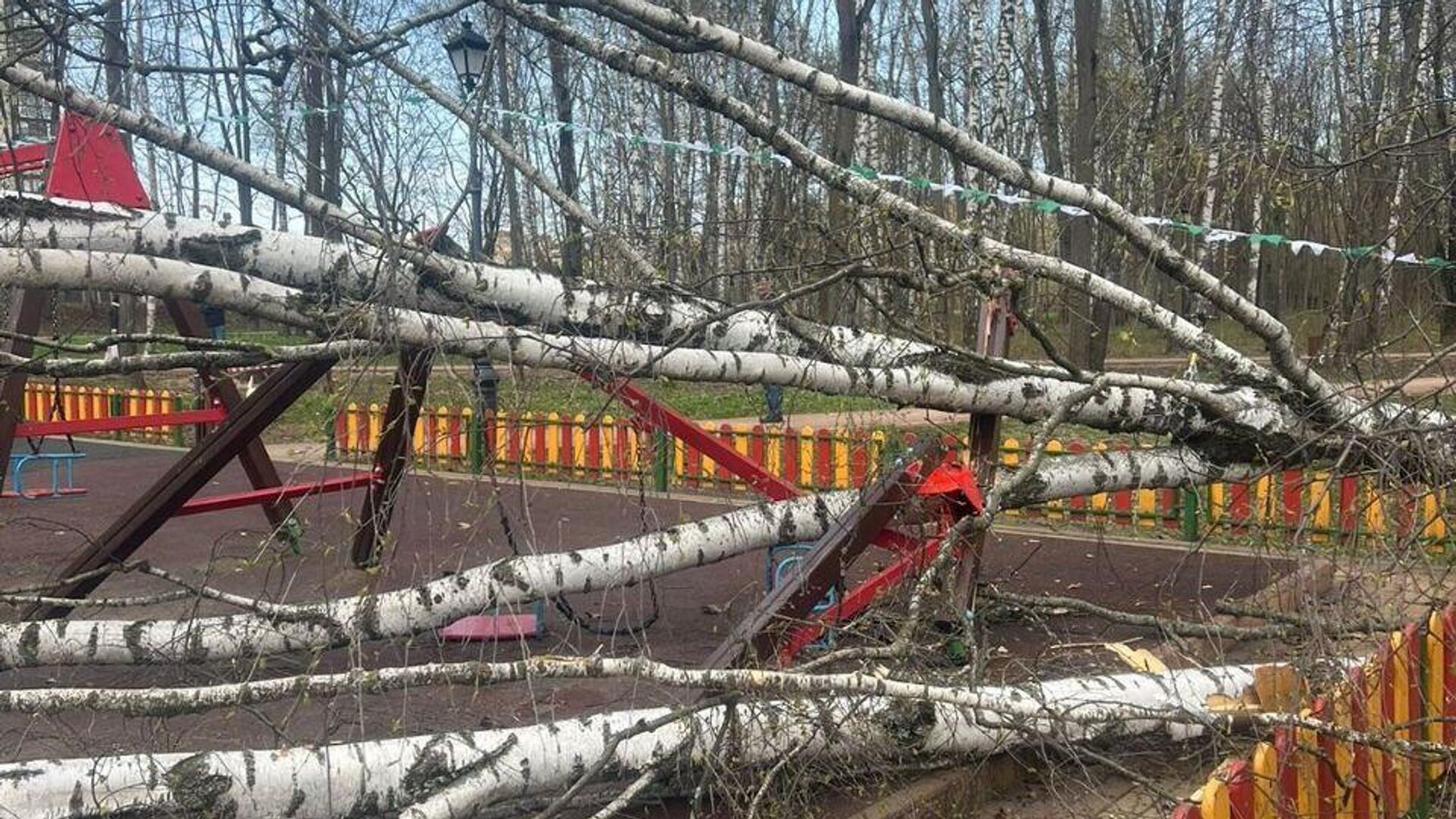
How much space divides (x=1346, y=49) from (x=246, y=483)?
10.5 meters

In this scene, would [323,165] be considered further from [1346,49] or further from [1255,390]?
[1346,49]

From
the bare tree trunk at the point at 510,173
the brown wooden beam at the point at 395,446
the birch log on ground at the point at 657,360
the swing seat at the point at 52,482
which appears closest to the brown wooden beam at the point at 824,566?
the birch log on ground at the point at 657,360

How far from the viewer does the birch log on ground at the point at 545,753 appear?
2.99 metres

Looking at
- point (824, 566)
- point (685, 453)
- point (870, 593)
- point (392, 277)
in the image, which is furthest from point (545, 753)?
point (685, 453)

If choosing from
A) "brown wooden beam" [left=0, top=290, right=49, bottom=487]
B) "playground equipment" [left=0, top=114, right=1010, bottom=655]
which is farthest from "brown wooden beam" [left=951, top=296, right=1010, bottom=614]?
"brown wooden beam" [left=0, top=290, right=49, bottom=487]

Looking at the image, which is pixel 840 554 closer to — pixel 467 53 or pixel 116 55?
pixel 467 53

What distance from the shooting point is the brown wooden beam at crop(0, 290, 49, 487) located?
7160mm

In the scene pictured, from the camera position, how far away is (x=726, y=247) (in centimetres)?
835

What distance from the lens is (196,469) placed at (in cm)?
618

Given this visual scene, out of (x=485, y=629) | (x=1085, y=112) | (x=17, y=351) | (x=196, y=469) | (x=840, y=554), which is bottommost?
(x=485, y=629)

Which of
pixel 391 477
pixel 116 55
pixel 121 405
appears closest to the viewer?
pixel 116 55

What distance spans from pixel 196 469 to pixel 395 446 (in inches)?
39.2

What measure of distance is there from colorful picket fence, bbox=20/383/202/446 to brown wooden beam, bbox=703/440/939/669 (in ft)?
47.1

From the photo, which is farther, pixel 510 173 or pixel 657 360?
pixel 510 173
